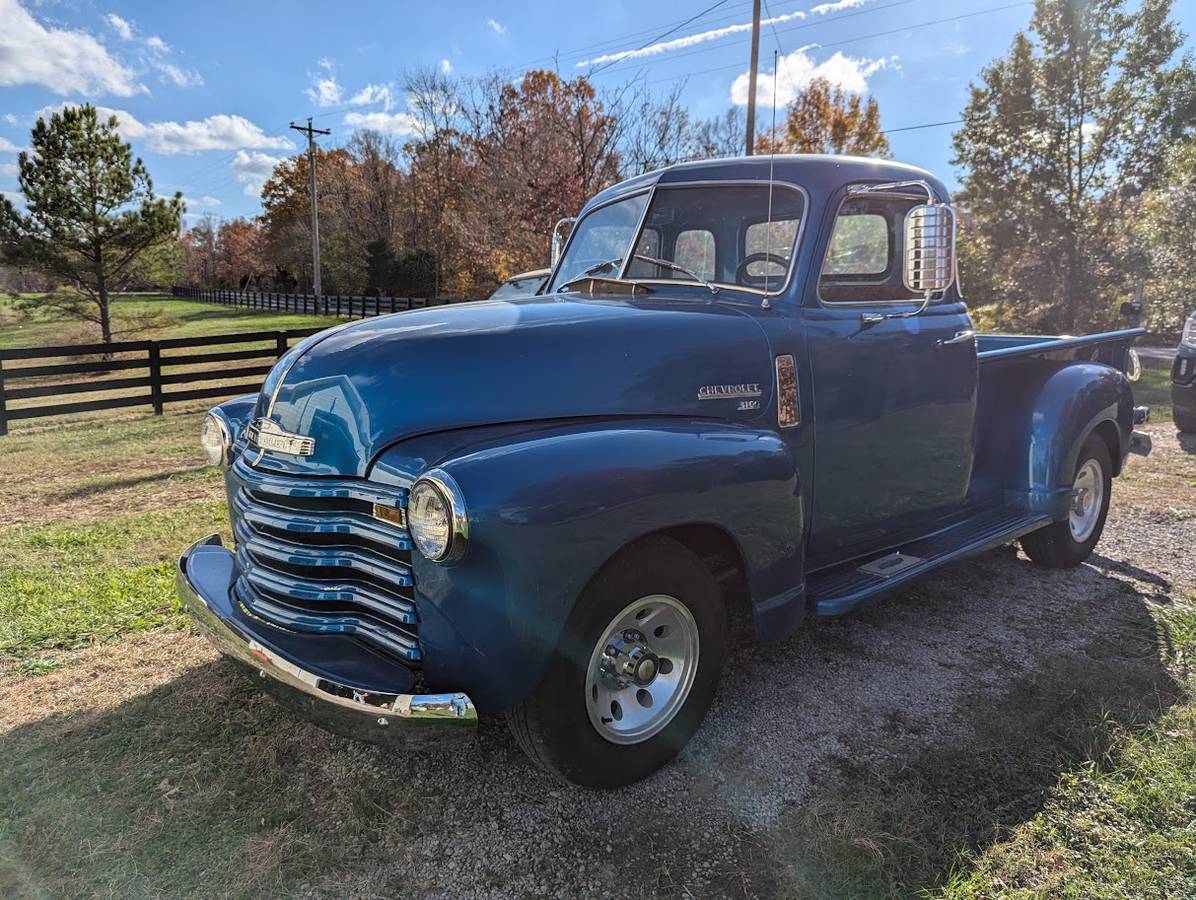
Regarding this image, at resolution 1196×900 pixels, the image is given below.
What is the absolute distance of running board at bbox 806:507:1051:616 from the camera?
325 cm

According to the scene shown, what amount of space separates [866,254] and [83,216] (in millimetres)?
21900

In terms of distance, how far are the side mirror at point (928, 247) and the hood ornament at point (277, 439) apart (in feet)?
8.22

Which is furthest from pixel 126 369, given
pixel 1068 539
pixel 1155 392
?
pixel 1155 392

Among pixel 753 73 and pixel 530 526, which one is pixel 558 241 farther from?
pixel 753 73

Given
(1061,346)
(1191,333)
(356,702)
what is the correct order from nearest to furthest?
(356,702) < (1061,346) < (1191,333)

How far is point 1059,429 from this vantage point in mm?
4453

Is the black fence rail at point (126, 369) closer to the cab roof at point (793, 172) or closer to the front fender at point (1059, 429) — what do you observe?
the cab roof at point (793, 172)

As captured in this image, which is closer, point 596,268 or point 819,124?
point 596,268

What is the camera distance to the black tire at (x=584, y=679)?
7.88ft

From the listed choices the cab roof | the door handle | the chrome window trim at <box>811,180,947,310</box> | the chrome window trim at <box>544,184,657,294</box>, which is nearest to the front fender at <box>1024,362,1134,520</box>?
the door handle

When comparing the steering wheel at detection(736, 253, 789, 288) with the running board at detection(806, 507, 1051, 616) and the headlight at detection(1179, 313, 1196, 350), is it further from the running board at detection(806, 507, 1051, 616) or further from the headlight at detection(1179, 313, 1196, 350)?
the headlight at detection(1179, 313, 1196, 350)

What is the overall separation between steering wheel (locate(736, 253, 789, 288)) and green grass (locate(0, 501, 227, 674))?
3420 mm

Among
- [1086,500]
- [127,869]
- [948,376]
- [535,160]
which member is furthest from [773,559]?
[535,160]

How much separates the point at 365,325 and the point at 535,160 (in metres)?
18.4
